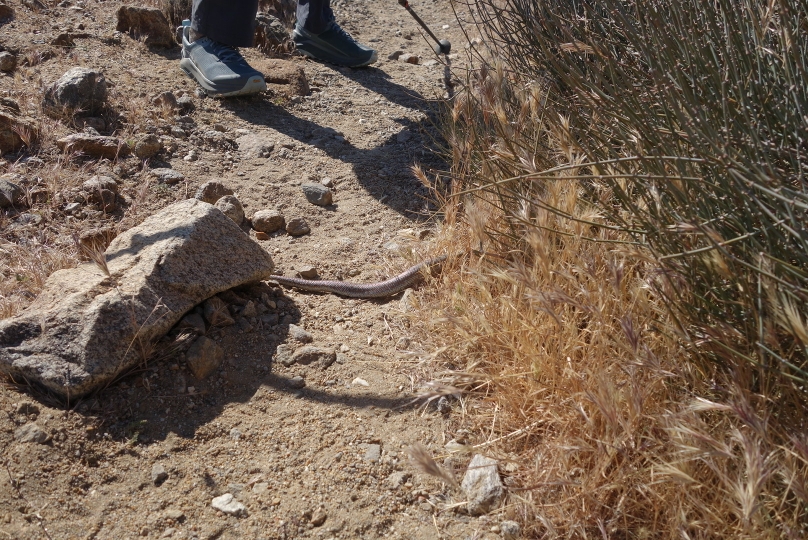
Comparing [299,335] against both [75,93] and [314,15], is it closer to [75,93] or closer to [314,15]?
[75,93]

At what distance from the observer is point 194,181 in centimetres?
381

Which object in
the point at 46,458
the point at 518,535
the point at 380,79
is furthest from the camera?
the point at 380,79

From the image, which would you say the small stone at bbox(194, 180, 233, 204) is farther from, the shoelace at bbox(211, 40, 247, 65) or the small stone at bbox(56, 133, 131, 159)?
the shoelace at bbox(211, 40, 247, 65)

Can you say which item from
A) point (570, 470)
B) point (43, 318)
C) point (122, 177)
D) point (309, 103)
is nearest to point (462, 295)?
point (570, 470)

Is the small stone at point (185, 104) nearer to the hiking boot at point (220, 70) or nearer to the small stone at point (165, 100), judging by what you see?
the small stone at point (165, 100)

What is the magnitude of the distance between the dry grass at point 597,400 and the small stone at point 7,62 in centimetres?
341

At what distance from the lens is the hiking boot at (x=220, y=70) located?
4.55 metres

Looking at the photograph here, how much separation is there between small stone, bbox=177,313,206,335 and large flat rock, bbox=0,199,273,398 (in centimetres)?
5

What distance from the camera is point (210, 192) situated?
3.61 metres

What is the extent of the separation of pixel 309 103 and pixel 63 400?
3.16 metres

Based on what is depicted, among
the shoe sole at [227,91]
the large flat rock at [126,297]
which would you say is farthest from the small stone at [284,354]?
the shoe sole at [227,91]

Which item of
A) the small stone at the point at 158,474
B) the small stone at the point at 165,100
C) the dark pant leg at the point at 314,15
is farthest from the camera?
the dark pant leg at the point at 314,15

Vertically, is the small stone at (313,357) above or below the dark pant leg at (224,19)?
below

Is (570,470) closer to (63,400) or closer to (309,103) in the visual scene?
(63,400)
